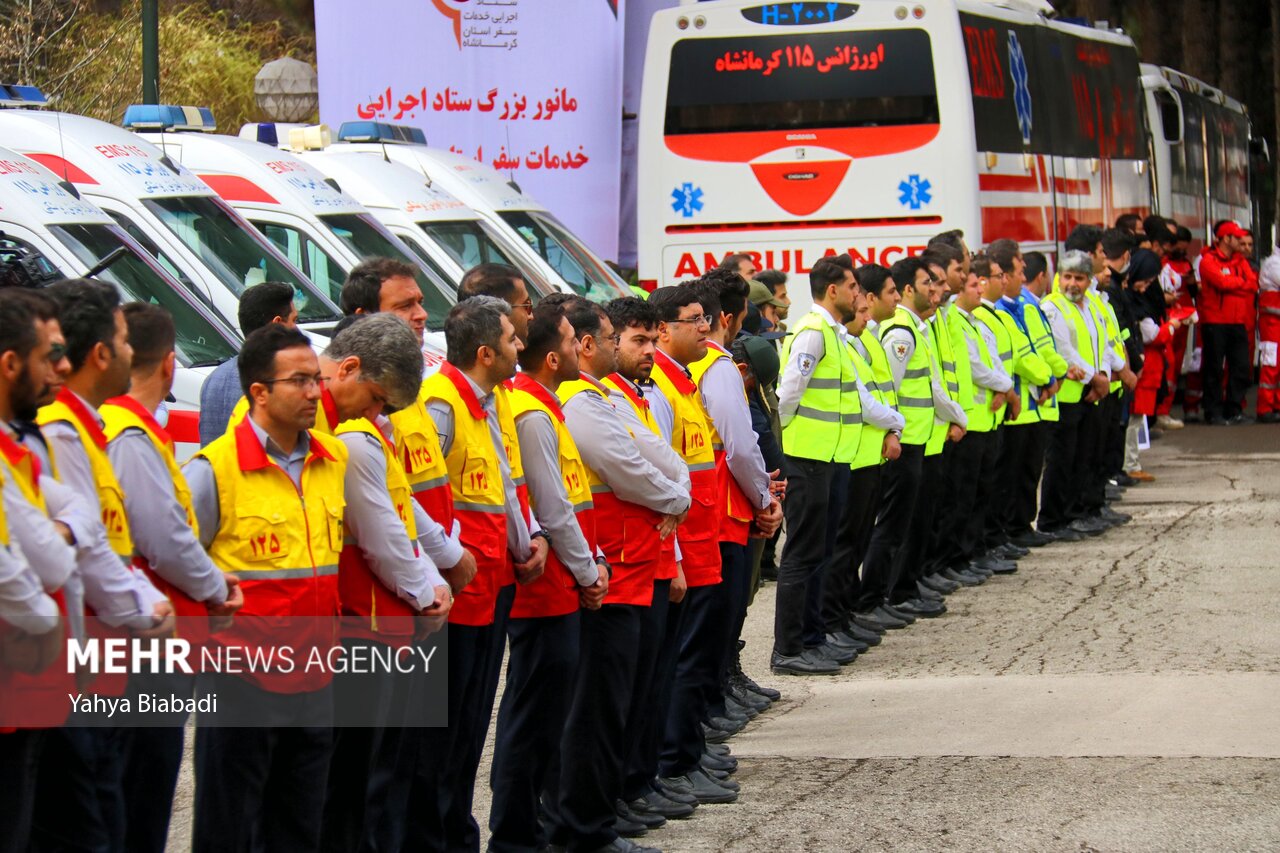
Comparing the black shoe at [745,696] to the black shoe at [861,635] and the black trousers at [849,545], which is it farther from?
the black shoe at [861,635]

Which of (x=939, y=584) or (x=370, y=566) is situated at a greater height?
(x=370, y=566)

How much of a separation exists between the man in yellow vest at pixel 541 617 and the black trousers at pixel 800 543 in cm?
365

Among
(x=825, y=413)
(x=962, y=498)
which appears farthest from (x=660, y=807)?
(x=962, y=498)

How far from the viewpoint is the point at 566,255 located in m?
16.6

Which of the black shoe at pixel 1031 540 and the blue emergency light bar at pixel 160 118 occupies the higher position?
the blue emergency light bar at pixel 160 118

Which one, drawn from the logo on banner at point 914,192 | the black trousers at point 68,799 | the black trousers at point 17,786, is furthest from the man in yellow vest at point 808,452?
the logo on banner at point 914,192

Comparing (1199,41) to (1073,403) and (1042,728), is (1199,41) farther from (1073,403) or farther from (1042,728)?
(1042,728)

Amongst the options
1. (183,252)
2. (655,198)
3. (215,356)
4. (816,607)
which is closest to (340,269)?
(183,252)

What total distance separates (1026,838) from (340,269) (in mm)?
7462

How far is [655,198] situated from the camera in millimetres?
18609

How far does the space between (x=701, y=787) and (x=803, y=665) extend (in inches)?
101

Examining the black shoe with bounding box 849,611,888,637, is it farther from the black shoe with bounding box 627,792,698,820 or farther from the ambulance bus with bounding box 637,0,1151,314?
the ambulance bus with bounding box 637,0,1151,314

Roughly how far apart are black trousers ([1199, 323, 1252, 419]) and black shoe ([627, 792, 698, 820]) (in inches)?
634

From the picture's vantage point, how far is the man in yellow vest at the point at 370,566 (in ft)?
18.8
